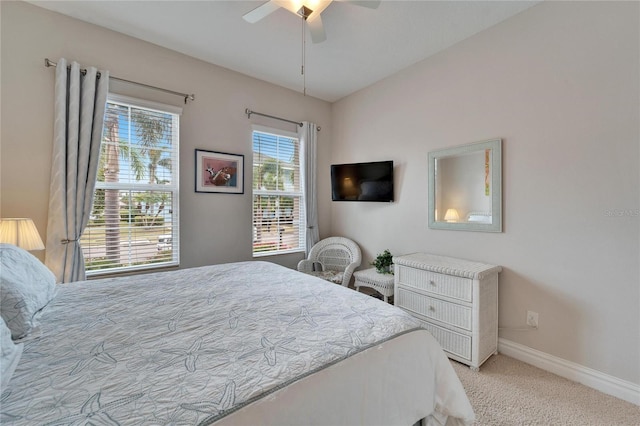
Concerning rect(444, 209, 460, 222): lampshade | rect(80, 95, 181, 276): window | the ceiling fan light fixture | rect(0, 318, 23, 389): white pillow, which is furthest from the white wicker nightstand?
rect(0, 318, 23, 389): white pillow

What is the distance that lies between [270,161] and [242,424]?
307 centimetres

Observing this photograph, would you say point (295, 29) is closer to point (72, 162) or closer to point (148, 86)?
point (148, 86)

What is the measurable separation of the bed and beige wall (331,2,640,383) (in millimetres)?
1434

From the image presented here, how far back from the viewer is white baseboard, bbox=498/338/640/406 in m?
1.76

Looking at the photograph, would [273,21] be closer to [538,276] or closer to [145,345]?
[145,345]

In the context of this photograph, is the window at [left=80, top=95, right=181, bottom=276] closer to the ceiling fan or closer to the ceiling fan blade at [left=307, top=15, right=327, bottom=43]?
the ceiling fan

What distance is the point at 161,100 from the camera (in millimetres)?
2674

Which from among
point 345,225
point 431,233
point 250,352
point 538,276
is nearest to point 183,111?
point 345,225

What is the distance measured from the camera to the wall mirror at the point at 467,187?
236 cm

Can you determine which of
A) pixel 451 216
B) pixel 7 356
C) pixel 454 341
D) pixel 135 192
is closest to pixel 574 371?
pixel 454 341

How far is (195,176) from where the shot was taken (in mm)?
2881

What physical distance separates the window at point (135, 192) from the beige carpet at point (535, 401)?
2.86 metres

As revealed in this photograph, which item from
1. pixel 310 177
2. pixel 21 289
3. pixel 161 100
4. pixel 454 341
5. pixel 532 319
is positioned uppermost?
pixel 161 100

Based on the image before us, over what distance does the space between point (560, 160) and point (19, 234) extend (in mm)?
3843
